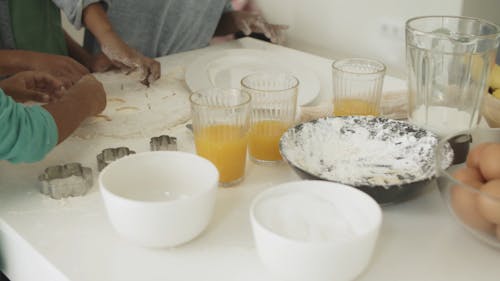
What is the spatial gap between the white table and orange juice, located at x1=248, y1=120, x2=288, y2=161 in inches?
1.9

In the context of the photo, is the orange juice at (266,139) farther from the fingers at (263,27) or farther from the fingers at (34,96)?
the fingers at (263,27)

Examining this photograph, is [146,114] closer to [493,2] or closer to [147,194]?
[147,194]

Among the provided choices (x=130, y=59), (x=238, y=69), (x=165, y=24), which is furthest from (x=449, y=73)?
(x=165, y=24)

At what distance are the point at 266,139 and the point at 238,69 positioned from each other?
0.49m

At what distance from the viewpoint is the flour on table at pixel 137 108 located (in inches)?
41.6

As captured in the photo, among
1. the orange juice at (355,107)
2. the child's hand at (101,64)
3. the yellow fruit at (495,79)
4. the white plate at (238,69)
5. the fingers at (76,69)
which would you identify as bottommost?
the white plate at (238,69)

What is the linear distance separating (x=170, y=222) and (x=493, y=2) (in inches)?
43.7

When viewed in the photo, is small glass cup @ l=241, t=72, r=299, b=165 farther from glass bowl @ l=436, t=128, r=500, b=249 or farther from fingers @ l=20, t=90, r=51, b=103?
fingers @ l=20, t=90, r=51, b=103

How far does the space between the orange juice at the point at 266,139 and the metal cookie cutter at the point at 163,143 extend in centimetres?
13

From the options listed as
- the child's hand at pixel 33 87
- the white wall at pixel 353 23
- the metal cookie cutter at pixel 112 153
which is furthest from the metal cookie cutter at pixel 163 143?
the white wall at pixel 353 23

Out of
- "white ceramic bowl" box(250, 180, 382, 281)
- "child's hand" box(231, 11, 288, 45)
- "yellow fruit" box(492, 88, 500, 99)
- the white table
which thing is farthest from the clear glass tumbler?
"child's hand" box(231, 11, 288, 45)

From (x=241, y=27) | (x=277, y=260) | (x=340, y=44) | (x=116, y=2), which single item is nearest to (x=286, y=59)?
(x=241, y=27)

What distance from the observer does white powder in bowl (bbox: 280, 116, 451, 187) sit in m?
0.82

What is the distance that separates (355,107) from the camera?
3.33 feet
